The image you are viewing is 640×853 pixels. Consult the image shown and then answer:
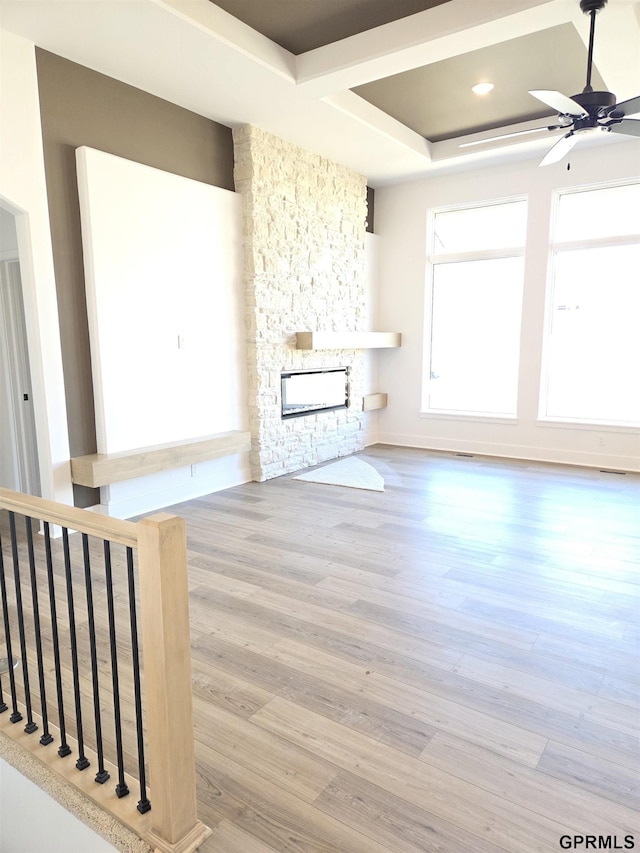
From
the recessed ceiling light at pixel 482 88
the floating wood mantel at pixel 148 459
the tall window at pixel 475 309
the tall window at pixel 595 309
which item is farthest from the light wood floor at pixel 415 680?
the recessed ceiling light at pixel 482 88

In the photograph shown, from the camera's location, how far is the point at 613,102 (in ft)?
10.8

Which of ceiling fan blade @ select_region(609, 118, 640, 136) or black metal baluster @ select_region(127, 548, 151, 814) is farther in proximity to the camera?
ceiling fan blade @ select_region(609, 118, 640, 136)

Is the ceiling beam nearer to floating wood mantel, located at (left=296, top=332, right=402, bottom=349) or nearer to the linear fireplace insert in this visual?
floating wood mantel, located at (left=296, top=332, right=402, bottom=349)

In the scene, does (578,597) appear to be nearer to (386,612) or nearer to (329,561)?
(386,612)

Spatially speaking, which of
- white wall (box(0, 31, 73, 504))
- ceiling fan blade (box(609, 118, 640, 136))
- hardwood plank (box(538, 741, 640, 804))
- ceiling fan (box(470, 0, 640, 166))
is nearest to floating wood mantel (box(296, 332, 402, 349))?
white wall (box(0, 31, 73, 504))

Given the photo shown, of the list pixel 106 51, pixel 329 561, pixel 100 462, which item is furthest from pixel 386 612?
pixel 106 51

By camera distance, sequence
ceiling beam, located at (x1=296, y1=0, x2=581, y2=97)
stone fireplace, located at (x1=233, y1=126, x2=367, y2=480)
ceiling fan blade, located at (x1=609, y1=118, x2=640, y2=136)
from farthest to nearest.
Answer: stone fireplace, located at (x1=233, y1=126, x2=367, y2=480)
ceiling fan blade, located at (x1=609, y1=118, x2=640, y2=136)
ceiling beam, located at (x1=296, y1=0, x2=581, y2=97)

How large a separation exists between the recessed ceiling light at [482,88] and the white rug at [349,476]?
3605 mm

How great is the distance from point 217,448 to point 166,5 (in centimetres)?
316

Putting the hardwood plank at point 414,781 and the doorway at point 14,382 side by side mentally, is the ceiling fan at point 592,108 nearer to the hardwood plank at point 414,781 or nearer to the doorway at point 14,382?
the hardwood plank at point 414,781

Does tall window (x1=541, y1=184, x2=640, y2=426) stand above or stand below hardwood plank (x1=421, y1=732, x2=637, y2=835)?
above

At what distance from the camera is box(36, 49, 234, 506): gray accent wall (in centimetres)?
379

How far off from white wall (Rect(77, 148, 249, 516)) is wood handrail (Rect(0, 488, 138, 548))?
92.2 inches

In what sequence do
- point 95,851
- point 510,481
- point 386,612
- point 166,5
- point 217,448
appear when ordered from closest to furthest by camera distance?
1. point 95,851
2. point 386,612
3. point 166,5
4. point 217,448
5. point 510,481
